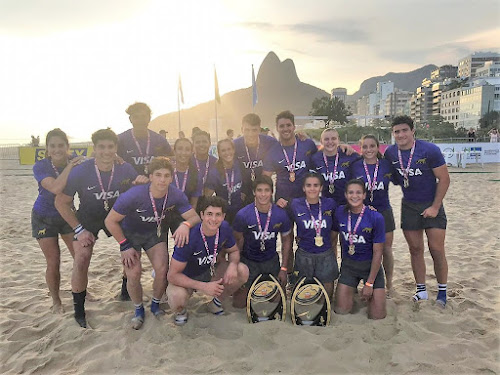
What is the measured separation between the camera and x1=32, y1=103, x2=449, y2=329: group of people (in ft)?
12.1

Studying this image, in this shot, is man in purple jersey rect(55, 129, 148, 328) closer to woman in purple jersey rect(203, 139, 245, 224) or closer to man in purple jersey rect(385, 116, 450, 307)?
woman in purple jersey rect(203, 139, 245, 224)

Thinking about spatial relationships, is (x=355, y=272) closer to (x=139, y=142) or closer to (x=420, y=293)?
(x=420, y=293)

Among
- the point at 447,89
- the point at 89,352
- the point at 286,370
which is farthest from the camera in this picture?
the point at 447,89

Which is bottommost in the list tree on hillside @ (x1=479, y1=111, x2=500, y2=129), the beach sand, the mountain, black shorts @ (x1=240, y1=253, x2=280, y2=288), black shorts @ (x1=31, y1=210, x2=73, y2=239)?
the beach sand

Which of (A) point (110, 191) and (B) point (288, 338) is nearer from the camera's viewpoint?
(B) point (288, 338)

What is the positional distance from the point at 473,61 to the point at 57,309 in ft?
546

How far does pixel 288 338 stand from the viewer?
3342mm

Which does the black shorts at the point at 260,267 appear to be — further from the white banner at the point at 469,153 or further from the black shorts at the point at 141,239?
the white banner at the point at 469,153

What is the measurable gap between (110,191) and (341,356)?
292 centimetres

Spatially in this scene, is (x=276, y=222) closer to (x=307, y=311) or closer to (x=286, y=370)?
(x=307, y=311)

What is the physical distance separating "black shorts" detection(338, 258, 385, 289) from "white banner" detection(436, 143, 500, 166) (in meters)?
16.6

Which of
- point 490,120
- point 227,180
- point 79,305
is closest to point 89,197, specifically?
point 79,305

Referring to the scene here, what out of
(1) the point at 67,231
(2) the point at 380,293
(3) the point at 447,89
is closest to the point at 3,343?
(1) the point at 67,231

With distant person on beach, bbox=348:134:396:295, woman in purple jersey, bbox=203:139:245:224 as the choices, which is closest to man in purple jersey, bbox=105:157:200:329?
woman in purple jersey, bbox=203:139:245:224
